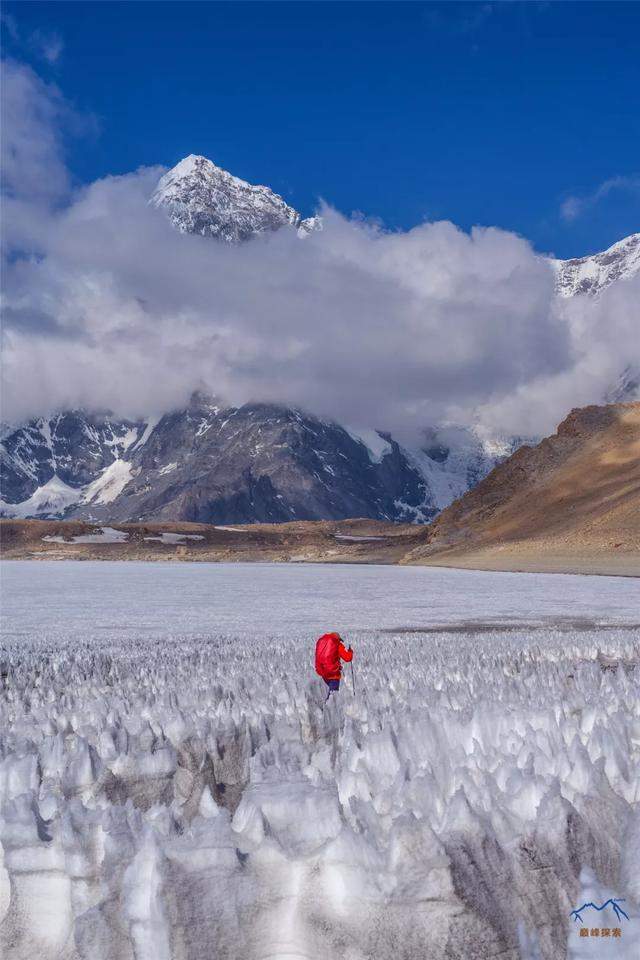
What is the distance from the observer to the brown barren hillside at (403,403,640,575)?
80.9m

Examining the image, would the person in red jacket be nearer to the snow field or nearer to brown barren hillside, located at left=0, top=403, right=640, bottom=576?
the snow field

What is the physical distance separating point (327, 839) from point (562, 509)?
3968 inches

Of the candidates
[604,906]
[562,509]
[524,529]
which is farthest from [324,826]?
[562,509]

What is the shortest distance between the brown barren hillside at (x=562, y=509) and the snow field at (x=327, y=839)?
6460 centimetres

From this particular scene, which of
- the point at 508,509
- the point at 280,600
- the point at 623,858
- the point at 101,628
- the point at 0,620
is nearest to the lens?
the point at 623,858

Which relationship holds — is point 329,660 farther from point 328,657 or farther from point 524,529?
point 524,529

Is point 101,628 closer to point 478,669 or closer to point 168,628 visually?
point 168,628

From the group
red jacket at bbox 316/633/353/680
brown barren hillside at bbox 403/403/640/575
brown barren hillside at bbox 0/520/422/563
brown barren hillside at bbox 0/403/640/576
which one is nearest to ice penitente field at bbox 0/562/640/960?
red jacket at bbox 316/633/353/680

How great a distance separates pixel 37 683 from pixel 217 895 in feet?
25.8

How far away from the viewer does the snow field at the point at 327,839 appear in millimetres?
3105

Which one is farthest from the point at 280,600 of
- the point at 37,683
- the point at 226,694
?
Result: the point at 226,694

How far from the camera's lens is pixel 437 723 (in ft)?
17.4

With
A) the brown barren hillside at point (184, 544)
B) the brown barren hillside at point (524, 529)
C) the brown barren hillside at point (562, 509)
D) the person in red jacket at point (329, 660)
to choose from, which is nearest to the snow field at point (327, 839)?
the person in red jacket at point (329, 660)

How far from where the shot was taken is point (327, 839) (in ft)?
11.3
